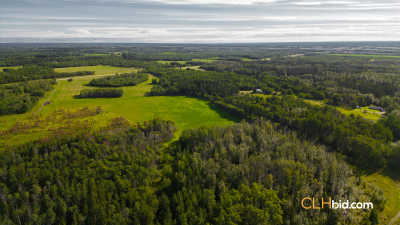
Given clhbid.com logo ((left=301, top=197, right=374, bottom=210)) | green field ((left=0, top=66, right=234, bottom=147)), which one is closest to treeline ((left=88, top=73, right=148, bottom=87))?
green field ((left=0, top=66, right=234, bottom=147))

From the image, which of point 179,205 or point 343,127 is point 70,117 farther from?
point 343,127

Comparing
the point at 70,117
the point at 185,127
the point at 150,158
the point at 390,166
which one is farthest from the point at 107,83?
the point at 390,166

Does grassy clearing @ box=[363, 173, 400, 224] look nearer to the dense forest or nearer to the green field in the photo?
the dense forest

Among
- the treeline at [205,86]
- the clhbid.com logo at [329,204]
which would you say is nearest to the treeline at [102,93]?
the treeline at [205,86]

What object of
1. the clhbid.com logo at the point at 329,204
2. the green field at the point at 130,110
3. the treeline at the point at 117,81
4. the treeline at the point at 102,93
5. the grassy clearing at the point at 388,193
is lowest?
the grassy clearing at the point at 388,193

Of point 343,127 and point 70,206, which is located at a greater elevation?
point 343,127

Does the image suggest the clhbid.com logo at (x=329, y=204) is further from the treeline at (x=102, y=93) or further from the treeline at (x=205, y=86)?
the treeline at (x=102, y=93)
